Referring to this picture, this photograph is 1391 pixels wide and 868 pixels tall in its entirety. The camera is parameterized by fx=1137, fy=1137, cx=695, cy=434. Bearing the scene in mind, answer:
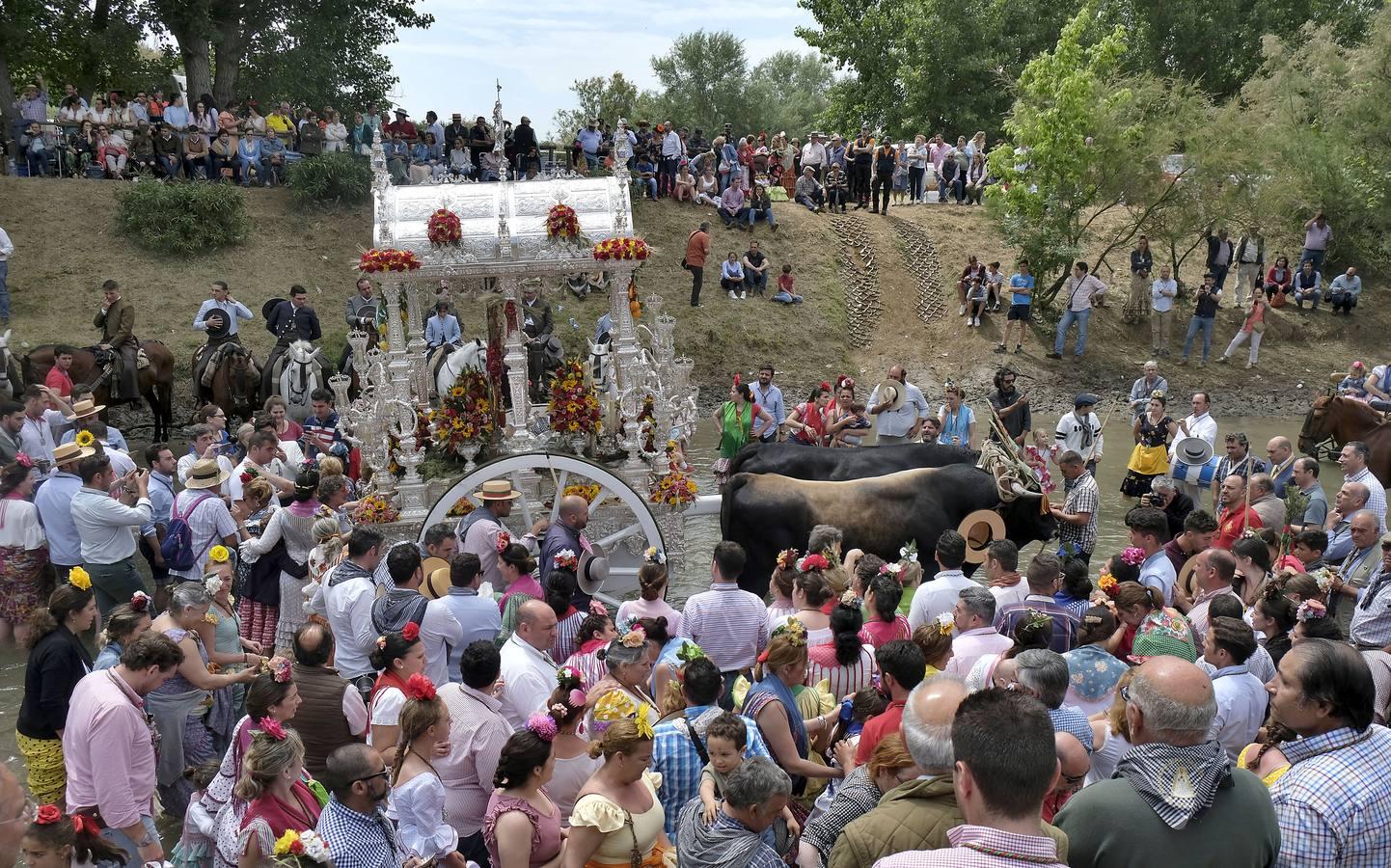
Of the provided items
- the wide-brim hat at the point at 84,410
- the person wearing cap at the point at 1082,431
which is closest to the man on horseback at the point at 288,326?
the wide-brim hat at the point at 84,410

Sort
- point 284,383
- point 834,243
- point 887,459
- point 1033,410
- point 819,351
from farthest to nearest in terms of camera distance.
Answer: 1. point 834,243
2. point 819,351
3. point 1033,410
4. point 284,383
5. point 887,459

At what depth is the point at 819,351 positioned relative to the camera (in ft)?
80.5

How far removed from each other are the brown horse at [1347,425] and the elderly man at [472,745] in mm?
12904

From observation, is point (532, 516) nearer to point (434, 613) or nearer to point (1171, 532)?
point (434, 613)

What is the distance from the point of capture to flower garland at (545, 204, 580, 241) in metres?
10.1

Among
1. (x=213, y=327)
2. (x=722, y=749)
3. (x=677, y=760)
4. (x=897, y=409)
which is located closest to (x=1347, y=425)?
(x=897, y=409)

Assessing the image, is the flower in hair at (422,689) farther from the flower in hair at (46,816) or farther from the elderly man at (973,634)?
the elderly man at (973,634)

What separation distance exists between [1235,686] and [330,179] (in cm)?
2363

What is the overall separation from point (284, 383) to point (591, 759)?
11.5 metres

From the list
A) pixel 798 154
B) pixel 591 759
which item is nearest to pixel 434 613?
pixel 591 759

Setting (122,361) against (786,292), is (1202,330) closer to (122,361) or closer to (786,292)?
(786,292)

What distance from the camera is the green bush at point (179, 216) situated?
2320 centimetres

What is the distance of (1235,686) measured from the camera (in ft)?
17.9

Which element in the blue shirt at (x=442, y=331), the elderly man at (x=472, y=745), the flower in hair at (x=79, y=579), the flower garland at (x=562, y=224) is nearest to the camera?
the elderly man at (x=472, y=745)
